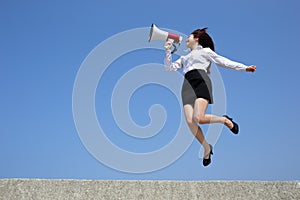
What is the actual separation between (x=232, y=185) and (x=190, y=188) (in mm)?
448

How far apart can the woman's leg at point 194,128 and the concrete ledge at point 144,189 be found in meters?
0.97

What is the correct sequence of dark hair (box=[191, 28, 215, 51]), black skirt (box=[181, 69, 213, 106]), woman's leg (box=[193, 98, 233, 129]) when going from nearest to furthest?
woman's leg (box=[193, 98, 233, 129])
black skirt (box=[181, 69, 213, 106])
dark hair (box=[191, 28, 215, 51])

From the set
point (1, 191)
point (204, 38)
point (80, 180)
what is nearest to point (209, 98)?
point (204, 38)

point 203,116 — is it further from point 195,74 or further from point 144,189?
point 144,189

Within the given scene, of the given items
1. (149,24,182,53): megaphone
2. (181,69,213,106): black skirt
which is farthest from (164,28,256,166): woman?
(149,24,182,53): megaphone

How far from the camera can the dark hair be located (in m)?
4.73

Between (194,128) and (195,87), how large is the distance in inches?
21.9

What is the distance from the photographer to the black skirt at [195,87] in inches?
169

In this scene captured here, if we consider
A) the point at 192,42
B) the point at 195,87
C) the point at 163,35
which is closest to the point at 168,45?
the point at 163,35

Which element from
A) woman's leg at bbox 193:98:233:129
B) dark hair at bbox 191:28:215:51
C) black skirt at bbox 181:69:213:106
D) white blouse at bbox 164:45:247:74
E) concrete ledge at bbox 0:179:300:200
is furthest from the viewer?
dark hair at bbox 191:28:215:51

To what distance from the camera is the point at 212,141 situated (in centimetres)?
446

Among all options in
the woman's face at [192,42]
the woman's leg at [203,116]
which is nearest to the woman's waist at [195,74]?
the woman's leg at [203,116]

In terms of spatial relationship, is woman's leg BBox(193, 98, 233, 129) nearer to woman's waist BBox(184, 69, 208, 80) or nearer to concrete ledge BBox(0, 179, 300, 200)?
woman's waist BBox(184, 69, 208, 80)

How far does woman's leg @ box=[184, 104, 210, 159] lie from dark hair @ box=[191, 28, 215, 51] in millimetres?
1019
